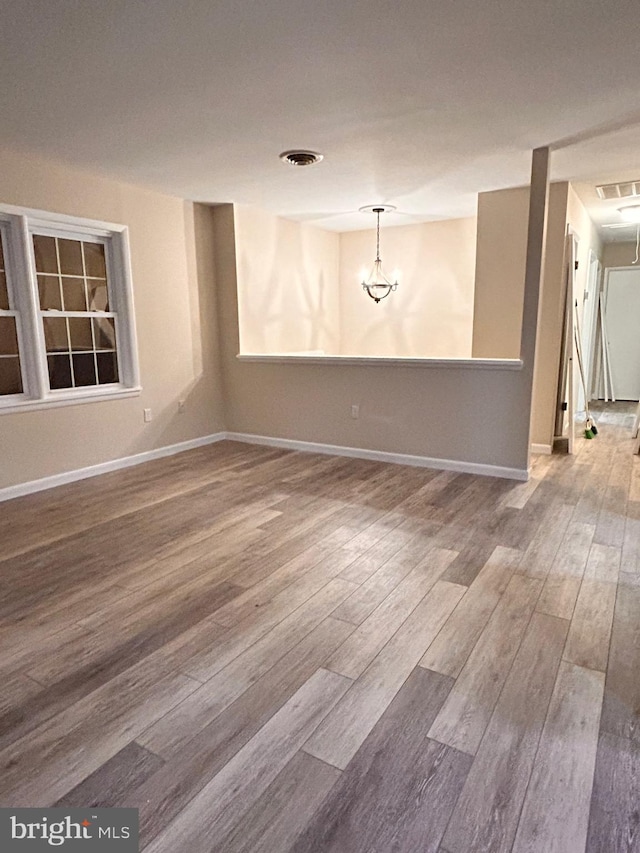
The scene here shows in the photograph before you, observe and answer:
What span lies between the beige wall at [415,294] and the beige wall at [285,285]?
0.80 feet

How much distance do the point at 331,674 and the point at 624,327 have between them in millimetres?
7828

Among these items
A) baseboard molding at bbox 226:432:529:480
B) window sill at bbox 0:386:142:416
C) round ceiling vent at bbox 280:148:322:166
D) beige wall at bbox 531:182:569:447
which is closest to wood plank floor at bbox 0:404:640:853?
baseboard molding at bbox 226:432:529:480

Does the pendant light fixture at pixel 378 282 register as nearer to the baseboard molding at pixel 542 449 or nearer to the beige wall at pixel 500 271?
the beige wall at pixel 500 271

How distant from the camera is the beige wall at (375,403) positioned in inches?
162

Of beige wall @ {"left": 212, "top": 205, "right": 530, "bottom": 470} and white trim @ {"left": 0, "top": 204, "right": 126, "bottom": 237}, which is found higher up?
white trim @ {"left": 0, "top": 204, "right": 126, "bottom": 237}

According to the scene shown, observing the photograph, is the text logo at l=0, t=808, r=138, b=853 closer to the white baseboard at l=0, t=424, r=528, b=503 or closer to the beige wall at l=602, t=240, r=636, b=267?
the white baseboard at l=0, t=424, r=528, b=503

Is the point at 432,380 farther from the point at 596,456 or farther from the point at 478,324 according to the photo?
the point at 596,456

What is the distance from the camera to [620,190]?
468 cm

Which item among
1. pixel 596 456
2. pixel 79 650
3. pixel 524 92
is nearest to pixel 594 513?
pixel 596 456

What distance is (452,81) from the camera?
8.45 ft

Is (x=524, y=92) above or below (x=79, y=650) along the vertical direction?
above

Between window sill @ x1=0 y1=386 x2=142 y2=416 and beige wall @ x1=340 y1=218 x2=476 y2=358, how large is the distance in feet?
11.3

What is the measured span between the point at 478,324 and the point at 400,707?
13.2 ft

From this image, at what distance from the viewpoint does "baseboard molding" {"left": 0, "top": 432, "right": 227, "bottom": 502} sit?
152 inches
